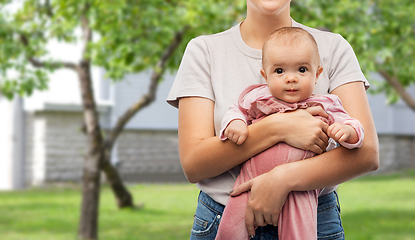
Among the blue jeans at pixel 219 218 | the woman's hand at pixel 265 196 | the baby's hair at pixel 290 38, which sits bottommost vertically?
the blue jeans at pixel 219 218

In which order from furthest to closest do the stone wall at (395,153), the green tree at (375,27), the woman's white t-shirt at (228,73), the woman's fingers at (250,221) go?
the stone wall at (395,153) < the green tree at (375,27) < the woman's white t-shirt at (228,73) < the woman's fingers at (250,221)

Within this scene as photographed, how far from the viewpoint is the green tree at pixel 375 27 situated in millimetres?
6379

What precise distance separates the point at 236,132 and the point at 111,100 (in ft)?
44.8

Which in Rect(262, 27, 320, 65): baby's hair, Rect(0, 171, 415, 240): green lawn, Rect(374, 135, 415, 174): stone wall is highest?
Rect(262, 27, 320, 65): baby's hair

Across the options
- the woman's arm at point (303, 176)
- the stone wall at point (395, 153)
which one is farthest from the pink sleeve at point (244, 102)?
the stone wall at point (395, 153)

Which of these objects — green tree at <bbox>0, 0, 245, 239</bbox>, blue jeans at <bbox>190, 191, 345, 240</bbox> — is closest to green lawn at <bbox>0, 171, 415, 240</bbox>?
green tree at <bbox>0, 0, 245, 239</bbox>

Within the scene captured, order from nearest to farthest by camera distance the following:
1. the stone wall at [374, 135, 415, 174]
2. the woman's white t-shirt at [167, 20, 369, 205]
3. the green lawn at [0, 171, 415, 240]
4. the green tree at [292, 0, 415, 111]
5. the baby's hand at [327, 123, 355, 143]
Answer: the baby's hand at [327, 123, 355, 143] → the woman's white t-shirt at [167, 20, 369, 205] → the green tree at [292, 0, 415, 111] → the green lawn at [0, 171, 415, 240] → the stone wall at [374, 135, 415, 174]

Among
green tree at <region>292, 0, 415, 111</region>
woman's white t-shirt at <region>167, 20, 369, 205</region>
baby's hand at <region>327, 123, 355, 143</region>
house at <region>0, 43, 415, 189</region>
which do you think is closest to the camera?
baby's hand at <region>327, 123, 355, 143</region>

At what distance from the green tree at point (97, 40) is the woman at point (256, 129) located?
4.45m

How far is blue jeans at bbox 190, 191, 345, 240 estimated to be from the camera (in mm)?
1786

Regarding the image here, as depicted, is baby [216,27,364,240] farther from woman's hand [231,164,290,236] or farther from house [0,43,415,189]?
house [0,43,415,189]

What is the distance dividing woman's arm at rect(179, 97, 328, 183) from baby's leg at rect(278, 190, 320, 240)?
0.56 feet

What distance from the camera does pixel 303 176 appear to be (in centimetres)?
159

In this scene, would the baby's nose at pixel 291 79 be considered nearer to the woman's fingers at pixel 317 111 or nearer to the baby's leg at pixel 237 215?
the woman's fingers at pixel 317 111
